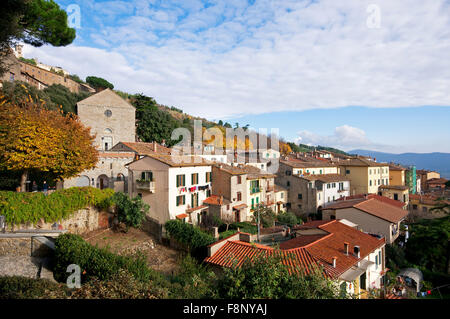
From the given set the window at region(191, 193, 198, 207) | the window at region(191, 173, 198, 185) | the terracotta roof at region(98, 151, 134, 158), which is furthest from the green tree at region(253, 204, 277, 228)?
the terracotta roof at region(98, 151, 134, 158)

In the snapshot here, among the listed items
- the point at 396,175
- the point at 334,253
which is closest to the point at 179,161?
the point at 334,253

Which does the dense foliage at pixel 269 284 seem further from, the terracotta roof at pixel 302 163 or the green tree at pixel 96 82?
the green tree at pixel 96 82

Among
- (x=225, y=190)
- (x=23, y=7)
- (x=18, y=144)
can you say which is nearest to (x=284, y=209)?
(x=225, y=190)

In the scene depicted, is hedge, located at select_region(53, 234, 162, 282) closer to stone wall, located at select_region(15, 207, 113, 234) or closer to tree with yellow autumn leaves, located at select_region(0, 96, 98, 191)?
stone wall, located at select_region(15, 207, 113, 234)

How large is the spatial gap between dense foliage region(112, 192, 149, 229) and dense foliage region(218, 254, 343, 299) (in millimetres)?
13241

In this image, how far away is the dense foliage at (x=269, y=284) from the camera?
18.6 feet

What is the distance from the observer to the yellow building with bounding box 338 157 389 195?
45469 mm

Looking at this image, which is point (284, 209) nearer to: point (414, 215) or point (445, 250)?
point (445, 250)

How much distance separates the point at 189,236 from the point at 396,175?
51.0 meters

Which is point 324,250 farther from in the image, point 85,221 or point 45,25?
point 45,25

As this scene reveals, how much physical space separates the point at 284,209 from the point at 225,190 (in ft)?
46.9

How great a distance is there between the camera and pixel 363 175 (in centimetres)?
4572

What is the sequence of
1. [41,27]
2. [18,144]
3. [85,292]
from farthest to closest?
[41,27], [18,144], [85,292]
